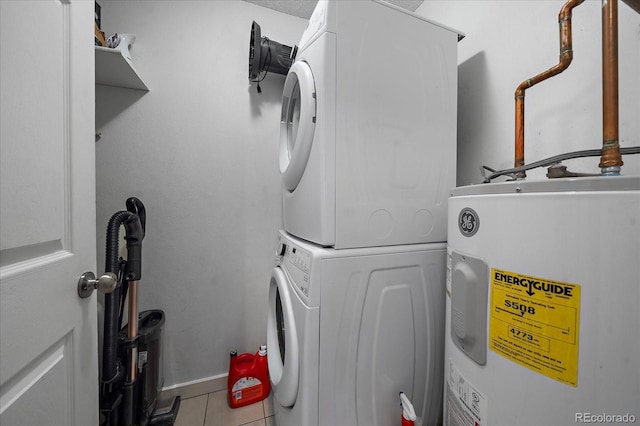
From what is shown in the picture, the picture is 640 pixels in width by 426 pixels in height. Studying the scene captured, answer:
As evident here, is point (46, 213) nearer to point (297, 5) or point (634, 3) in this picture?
point (634, 3)

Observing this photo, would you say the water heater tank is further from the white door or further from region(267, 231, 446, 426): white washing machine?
the white door

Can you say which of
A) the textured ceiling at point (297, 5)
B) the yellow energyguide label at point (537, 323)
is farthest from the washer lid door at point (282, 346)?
the textured ceiling at point (297, 5)

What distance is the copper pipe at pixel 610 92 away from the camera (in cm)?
49

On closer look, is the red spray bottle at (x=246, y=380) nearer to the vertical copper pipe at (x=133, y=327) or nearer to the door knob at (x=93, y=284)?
the vertical copper pipe at (x=133, y=327)

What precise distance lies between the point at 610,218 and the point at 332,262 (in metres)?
0.58

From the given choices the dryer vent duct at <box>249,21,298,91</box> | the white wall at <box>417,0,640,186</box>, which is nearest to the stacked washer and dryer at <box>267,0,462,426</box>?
the white wall at <box>417,0,640,186</box>

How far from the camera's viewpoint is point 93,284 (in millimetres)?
629

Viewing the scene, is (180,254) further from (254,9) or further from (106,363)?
(254,9)

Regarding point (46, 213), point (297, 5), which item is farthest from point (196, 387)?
point (297, 5)

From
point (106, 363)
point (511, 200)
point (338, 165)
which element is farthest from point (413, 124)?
point (106, 363)

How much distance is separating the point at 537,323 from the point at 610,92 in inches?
21.7

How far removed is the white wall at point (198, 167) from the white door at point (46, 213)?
0.73 metres

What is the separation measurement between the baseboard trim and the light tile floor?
0.10ft

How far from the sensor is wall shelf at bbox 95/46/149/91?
1.03 metres
